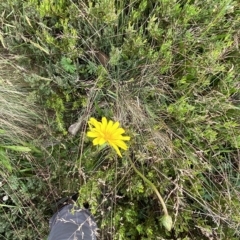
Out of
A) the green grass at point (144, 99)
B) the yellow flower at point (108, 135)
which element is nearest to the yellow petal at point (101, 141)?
the yellow flower at point (108, 135)

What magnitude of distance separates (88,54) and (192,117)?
1.61 ft

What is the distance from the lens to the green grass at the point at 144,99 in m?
1.44

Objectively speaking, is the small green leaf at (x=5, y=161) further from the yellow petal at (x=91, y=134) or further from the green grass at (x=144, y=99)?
the yellow petal at (x=91, y=134)

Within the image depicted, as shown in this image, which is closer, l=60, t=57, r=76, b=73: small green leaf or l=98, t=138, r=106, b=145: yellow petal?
l=98, t=138, r=106, b=145: yellow petal

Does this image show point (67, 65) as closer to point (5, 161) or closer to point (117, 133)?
point (117, 133)

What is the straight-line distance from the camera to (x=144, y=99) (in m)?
1.54

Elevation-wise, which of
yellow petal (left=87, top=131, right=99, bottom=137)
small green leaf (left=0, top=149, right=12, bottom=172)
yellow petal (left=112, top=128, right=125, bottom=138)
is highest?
yellow petal (left=87, top=131, right=99, bottom=137)

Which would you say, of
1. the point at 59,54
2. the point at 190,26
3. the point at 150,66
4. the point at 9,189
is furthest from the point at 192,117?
the point at 9,189

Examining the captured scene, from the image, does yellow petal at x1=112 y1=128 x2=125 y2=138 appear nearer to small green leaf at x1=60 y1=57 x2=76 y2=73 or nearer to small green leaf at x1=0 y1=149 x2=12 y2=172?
small green leaf at x1=60 y1=57 x2=76 y2=73

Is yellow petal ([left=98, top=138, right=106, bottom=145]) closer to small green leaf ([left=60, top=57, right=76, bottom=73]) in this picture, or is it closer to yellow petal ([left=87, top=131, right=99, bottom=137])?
yellow petal ([left=87, top=131, right=99, bottom=137])

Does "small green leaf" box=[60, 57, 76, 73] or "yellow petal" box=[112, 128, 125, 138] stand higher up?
"small green leaf" box=[60, 57, 76, 73]

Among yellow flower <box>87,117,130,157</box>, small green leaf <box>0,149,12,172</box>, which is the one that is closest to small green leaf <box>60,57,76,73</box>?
yellow flower <box>87,117,130,157</box>

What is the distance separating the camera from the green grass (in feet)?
4.72

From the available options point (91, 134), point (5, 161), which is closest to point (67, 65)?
point (91, 134)
